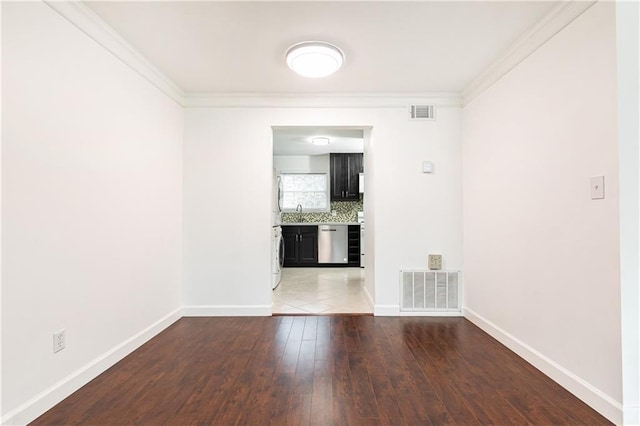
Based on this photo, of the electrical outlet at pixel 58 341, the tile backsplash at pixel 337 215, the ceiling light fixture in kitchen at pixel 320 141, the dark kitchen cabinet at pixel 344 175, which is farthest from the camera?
the tile backsplash at pixel 337 215

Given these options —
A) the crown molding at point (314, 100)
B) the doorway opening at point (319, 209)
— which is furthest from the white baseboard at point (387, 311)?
the crown molding at point (314, 100)

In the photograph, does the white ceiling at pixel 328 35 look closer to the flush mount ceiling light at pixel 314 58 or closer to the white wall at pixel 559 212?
the flush mount ceiling light at pixel 314 58

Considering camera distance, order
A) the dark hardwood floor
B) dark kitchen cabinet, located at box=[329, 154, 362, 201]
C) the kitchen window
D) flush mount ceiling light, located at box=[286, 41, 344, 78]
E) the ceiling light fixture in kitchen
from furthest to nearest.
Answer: the kitchen window < dark kitchen cabinet, located at box=[329, 154, 362, 201] < the ceiling light fixture in kitchen < flush mount ceiling light, located at box=[286, 41, 344, 78] < the dark hardwood floor

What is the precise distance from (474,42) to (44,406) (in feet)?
11.9

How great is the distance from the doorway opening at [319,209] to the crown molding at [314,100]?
1444 mm

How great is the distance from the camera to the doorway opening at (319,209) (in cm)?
527

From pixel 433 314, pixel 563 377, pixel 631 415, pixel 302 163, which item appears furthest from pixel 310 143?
pixel 631 415

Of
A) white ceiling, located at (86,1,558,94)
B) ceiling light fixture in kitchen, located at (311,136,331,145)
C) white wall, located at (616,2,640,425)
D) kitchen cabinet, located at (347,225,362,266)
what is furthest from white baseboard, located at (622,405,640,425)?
kitchen cabinet, located at (347,225,362,266)

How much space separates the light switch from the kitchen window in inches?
212

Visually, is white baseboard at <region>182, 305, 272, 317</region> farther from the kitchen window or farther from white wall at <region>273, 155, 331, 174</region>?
white wall at <region>273, 155, 331, 174</region>

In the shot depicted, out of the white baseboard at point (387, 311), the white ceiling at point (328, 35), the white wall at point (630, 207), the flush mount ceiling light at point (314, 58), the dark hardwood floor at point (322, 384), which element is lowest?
the dark hardwood floor at point (322, 384)

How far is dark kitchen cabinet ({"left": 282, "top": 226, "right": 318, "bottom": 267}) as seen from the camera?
6387 millimetres

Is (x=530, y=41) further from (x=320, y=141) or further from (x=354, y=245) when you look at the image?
(x=354, y=245)

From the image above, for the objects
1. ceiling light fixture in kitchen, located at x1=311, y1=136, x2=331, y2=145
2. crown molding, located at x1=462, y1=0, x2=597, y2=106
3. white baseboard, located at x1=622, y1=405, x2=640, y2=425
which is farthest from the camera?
ceiling light fixture in kitchen, located at x1=311, y1=136, x2=331, y2=145
